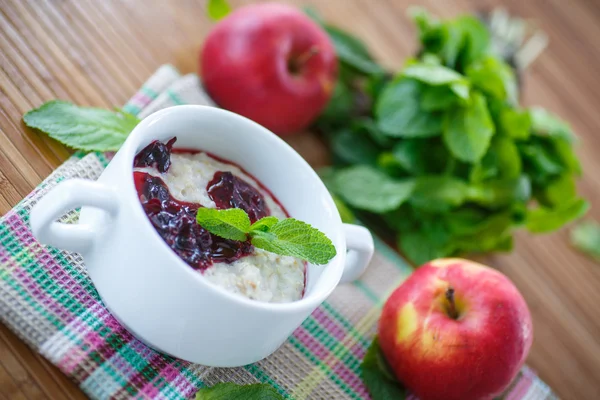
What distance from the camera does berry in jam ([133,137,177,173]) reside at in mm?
727

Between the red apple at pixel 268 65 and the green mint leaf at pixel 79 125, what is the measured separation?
33 centimetres

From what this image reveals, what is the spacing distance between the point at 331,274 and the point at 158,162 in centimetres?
25

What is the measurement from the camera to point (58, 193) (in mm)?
621

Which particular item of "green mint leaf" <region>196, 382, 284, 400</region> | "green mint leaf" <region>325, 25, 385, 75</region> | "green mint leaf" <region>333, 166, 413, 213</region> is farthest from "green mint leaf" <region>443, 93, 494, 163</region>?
"green mint leaf" <region>196, 382, 284, 400</region>

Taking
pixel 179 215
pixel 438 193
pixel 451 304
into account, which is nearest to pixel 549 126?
pixel 438 193

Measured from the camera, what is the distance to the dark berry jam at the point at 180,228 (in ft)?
2.25

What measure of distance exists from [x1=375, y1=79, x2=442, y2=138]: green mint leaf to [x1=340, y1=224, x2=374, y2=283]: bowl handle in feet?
1.20

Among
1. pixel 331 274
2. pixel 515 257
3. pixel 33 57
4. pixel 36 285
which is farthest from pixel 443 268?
pixel 33 57

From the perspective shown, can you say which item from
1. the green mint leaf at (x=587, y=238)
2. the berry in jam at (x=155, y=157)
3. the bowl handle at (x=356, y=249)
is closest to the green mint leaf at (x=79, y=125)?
the berry in jam at (x=155, y=157)

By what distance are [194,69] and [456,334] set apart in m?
0.71

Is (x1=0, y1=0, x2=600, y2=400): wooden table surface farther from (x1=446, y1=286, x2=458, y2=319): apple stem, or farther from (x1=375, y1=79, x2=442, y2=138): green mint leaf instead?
(x1=446, y1=286, x2=458, y2=319): apple stem

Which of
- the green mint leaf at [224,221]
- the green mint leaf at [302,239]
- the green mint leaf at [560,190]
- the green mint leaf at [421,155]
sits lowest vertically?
the green mint leaf at [560,190]

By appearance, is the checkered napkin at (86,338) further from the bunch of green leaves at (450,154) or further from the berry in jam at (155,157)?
the bunch of green leaves at (450,154)

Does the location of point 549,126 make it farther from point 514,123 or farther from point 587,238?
A: point 587,238
